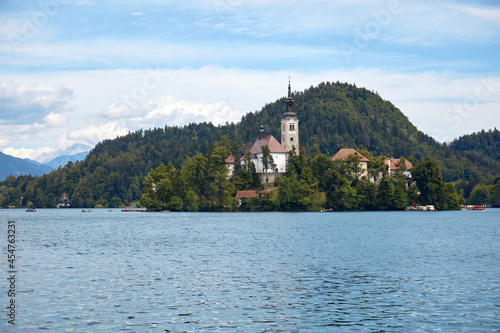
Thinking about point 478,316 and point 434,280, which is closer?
point 478,316

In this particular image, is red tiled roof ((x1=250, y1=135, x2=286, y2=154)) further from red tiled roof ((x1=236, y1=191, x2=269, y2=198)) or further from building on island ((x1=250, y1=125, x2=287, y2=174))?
red tiled roof ((x1=236, y1=191, x2=269, y2=198))

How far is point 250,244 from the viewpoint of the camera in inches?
2534

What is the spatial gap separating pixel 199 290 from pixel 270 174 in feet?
504

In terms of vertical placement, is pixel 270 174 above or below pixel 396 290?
above

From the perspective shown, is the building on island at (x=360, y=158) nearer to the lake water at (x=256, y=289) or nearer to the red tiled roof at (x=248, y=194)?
the red tiled roof at (x=248, y=194)

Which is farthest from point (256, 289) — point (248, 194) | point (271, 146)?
point (271, 146)

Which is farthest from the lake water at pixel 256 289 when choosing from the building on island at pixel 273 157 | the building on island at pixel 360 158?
the building on island at pixel 273 157

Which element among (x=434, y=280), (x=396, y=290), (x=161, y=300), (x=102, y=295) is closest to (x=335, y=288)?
(x=396, y=290)

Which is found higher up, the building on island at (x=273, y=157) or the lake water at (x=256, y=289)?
the building on island at (x=273, y=157)

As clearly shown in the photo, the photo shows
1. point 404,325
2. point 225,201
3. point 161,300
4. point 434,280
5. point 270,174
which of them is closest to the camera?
point 404,325

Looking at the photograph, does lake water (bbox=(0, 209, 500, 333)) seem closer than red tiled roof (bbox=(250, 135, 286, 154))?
Yes

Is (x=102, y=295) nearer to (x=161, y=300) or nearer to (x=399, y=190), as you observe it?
(x=161, y=300)

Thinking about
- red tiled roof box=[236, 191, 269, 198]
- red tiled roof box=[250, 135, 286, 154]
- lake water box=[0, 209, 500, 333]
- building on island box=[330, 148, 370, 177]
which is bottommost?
lake water box=[0, 209, 500, 333]

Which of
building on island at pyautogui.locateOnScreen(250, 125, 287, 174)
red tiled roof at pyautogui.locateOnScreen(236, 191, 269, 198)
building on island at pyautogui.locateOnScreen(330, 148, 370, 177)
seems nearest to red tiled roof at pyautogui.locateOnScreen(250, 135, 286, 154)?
building on island at pyautogui.locateOnScreen(250, 125, 287, 174)
